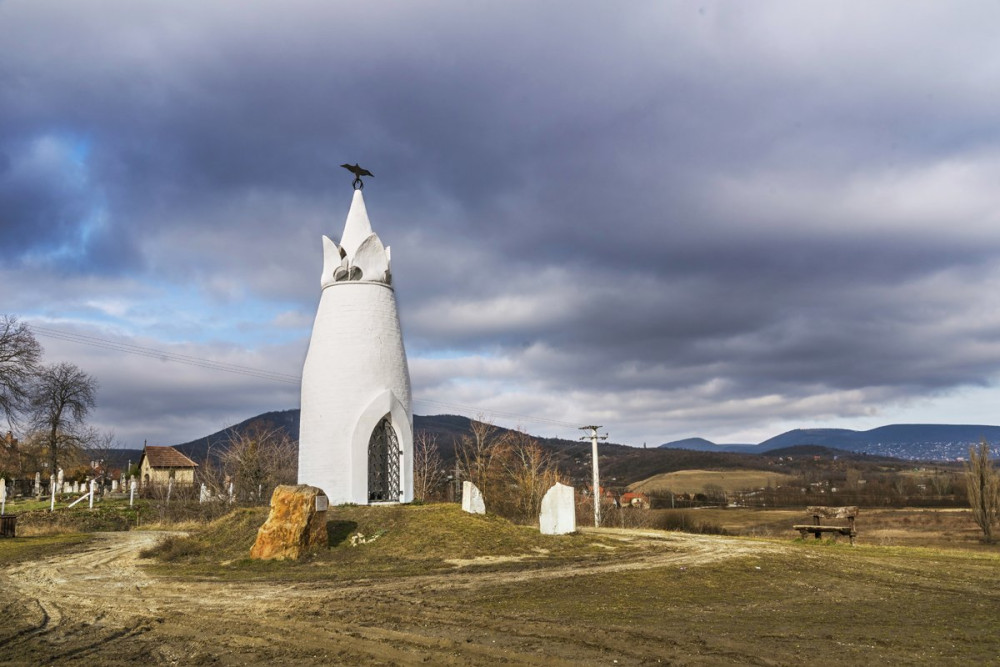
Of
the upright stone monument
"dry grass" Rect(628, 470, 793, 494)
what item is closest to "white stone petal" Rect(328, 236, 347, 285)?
the upright stone monument

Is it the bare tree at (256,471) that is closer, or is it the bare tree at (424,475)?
the bare tree at (256,471)

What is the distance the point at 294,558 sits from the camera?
49.2 ft

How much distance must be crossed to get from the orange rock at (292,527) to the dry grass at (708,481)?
81.2 m

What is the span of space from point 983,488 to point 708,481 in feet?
217

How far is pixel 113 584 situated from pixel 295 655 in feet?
23.1

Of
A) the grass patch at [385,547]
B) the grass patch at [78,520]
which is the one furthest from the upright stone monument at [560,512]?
the grass patch at [78,520]

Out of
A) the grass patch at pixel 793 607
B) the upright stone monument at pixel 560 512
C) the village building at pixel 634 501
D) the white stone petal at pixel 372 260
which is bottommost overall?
the village building at pixel 634 501

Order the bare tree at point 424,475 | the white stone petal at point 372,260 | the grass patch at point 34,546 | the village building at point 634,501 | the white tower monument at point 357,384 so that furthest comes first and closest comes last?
the village building at point 634,501 → the bare tree at point 424,475 → the white stone petal at point 372,260 → the white tower monument at point 357,384 → the grass patch at point 34,546

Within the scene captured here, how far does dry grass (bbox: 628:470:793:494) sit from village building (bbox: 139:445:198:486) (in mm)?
54826

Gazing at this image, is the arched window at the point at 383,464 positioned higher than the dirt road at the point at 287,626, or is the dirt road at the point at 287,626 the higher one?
the arched window at the point at 383,464

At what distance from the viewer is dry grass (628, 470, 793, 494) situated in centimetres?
9709

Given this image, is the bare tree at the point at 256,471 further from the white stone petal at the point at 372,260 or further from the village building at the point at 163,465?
the village building at the point at 163,465

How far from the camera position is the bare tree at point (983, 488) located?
3766 cm

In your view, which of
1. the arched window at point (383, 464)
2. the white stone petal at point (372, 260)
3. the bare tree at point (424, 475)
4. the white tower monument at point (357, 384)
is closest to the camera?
the white tower monument at point (357, 384)
